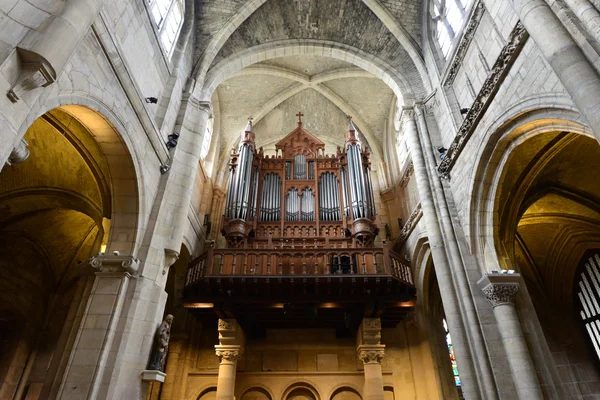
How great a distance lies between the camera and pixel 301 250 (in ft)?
30.6

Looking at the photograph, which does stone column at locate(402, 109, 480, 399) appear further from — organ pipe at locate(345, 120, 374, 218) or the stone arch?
organ pipe at locate(345, 120, 374, 218)

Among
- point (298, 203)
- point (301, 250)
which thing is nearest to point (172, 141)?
point (301, 250)

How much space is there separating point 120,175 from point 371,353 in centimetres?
715

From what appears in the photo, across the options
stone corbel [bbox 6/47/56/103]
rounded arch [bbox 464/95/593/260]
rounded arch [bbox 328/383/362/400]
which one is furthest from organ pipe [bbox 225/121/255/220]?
stone corbel [bbox 6/47/56/103]

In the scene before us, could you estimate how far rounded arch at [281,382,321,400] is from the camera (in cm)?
1087

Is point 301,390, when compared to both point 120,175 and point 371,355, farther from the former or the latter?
point 120,175

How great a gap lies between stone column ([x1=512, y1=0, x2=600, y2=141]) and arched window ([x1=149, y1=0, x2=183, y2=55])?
732cm

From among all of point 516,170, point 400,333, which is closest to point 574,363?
point 400,333

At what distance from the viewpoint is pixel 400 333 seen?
453 inches

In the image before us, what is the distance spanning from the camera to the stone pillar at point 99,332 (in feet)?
18.2

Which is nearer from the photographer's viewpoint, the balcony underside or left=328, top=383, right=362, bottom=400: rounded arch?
the balcony underside

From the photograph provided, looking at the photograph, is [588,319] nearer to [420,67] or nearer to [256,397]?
[420,67]

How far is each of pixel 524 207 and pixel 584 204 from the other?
209 cm

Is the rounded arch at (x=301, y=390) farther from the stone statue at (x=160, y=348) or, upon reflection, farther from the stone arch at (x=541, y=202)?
the stone arch at (x=541, y=202)
